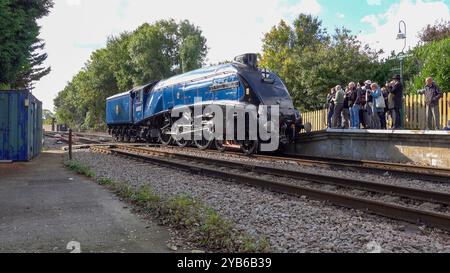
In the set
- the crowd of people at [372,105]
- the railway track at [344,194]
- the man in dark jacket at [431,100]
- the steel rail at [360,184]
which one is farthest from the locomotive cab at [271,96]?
the man in dark jacket at [431,100]

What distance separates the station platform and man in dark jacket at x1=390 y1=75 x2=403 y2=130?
858 mm

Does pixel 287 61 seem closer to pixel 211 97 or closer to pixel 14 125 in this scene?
pixel 211 97

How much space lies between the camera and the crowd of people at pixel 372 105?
12.6 metres

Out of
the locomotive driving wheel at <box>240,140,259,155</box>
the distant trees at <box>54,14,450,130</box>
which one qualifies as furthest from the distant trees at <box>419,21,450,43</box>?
the locomotive driving wheel at <box>240,140,259,155</box>

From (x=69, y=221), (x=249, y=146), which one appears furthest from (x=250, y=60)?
(x=69, y=221)

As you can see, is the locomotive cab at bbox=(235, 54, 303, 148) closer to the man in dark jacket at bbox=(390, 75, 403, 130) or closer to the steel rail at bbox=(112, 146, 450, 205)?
the man in dark jacket at bbox=(390, 75, 403, 130)

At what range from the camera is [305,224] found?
5.28 m

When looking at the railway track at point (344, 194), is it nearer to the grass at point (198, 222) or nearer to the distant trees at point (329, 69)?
the grass at point (198, 222)

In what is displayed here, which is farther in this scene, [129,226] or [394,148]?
[394,148]

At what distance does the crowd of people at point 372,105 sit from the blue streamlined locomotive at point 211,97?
163 centimetres

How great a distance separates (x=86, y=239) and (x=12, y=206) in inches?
108

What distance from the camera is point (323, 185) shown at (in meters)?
8.40
